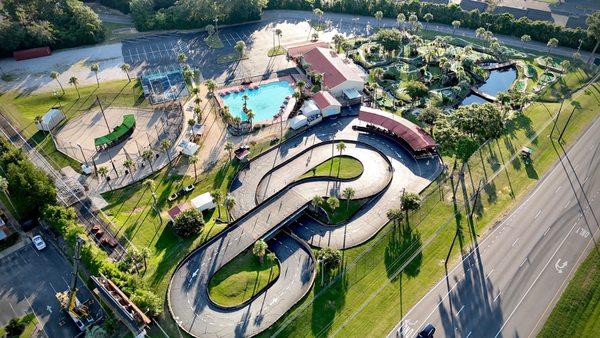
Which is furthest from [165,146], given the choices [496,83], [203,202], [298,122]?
[496,83]

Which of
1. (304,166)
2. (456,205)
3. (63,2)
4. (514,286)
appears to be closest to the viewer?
(514,286)

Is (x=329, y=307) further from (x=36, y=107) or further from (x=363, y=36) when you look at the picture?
(x=363, y=36)

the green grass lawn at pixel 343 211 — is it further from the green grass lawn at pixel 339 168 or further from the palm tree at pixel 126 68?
the palm tree at pixel 126 68

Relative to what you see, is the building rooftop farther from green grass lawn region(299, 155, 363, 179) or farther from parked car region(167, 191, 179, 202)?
parked car region(167, 191, 179, 202)

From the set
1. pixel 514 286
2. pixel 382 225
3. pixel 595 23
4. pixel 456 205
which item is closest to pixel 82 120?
pixel 382 225

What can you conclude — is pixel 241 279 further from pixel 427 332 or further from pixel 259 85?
pixel 259 85

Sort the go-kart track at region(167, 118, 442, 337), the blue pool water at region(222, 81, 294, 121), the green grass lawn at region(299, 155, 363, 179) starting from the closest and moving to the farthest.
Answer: the go-kart track at region(167, 118, 442, 337)
the green grass lawn at region(299, 155, 363, 179)
the blue pool water at region(222, 81, 294, 121)

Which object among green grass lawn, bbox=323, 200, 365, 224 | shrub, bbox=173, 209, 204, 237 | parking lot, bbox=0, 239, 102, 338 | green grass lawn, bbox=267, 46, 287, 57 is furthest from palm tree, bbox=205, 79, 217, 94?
parking lot, bbox=0, 239, 102, 338
